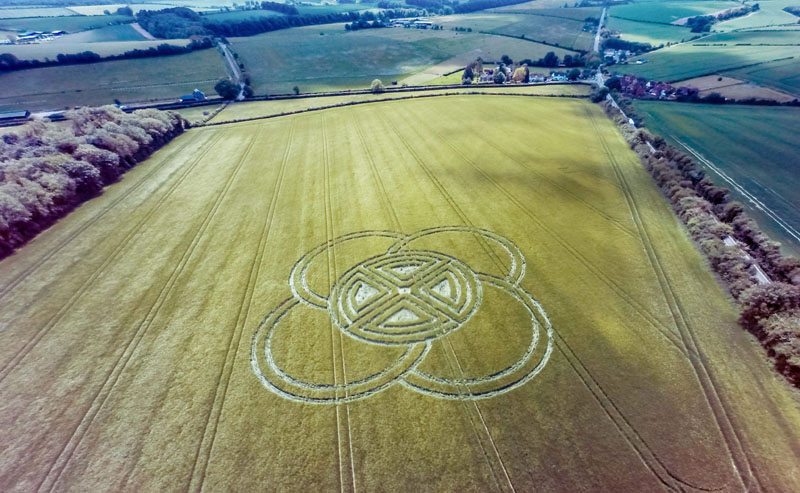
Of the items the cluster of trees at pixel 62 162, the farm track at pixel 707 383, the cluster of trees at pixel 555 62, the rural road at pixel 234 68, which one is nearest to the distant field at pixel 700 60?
the cluster of trees at pixel 555 62

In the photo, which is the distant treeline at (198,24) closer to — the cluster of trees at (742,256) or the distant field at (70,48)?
the distant field at (70,48)

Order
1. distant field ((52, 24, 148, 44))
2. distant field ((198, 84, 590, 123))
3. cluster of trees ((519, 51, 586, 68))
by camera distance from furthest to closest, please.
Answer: distant field ((52, 24, 148, 44)) → cluster of trees ((519, 51, 586, 68)) → distant field ((198, 84, 590, 123))

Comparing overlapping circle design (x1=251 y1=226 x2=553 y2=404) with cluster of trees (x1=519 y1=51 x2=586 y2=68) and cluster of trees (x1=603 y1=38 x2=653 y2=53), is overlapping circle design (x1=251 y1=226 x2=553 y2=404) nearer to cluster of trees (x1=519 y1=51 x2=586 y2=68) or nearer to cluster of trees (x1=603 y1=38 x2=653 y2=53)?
cluster of trees (x1=519 y1=51 x2=586 y2=68)

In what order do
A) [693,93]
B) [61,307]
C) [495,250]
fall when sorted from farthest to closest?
[693,93]
[495,250]
[61,307]

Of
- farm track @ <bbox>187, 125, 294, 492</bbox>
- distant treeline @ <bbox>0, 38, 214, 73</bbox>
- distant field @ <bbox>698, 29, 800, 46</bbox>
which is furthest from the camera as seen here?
distant field @ <bbox>698, 29, 800, 46</bbox>

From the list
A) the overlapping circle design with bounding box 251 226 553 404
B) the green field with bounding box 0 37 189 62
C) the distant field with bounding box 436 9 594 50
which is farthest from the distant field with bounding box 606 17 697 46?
the green field with bounding box 0 37 189 62

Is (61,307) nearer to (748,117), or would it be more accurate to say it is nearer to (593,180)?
(593,180)

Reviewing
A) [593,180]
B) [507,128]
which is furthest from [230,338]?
[507,128]
